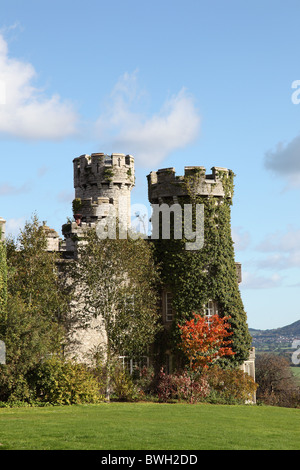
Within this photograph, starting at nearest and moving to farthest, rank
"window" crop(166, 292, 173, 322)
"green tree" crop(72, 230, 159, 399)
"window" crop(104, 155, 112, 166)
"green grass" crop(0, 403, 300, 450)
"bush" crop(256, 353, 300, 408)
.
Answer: "green grass" crop(0, 403, 300, 450), "green tree" crop(72, 230, 159, 399), "window" crop(166, 292, 173, 322), "window" crop(104, 155, 112, 166), "bush" crop(256, 353, 300, 408)

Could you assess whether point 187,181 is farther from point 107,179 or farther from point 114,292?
point 107,179

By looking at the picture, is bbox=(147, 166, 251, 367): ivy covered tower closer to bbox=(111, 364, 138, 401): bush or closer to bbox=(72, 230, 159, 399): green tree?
bbox=(72, 230, 159, 399): green tree

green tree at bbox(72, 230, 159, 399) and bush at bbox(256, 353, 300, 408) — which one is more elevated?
green tree at bbox(72, 230, 159, 399)

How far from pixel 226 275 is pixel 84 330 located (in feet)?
28.1

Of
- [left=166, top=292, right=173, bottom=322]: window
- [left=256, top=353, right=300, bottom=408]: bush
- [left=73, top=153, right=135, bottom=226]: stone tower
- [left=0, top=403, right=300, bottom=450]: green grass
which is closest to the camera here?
[left=0, top=403, right=300, bottom=450]: green grass

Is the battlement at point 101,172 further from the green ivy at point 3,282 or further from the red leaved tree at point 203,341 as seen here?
the green ivy at point 3,282

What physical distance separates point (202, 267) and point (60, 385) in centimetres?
1115

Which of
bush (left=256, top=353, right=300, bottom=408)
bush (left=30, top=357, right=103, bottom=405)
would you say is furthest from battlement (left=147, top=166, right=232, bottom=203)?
bush (left=256, top=353, right=300, bottom=408)

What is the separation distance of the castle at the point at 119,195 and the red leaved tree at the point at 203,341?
1.60 metres

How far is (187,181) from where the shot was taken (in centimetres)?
3678

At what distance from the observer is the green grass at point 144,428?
1770 cm

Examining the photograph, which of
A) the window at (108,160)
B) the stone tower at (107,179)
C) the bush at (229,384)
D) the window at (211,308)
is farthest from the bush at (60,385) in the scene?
the window at (108,160)

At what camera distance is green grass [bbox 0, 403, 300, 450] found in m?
17.7
